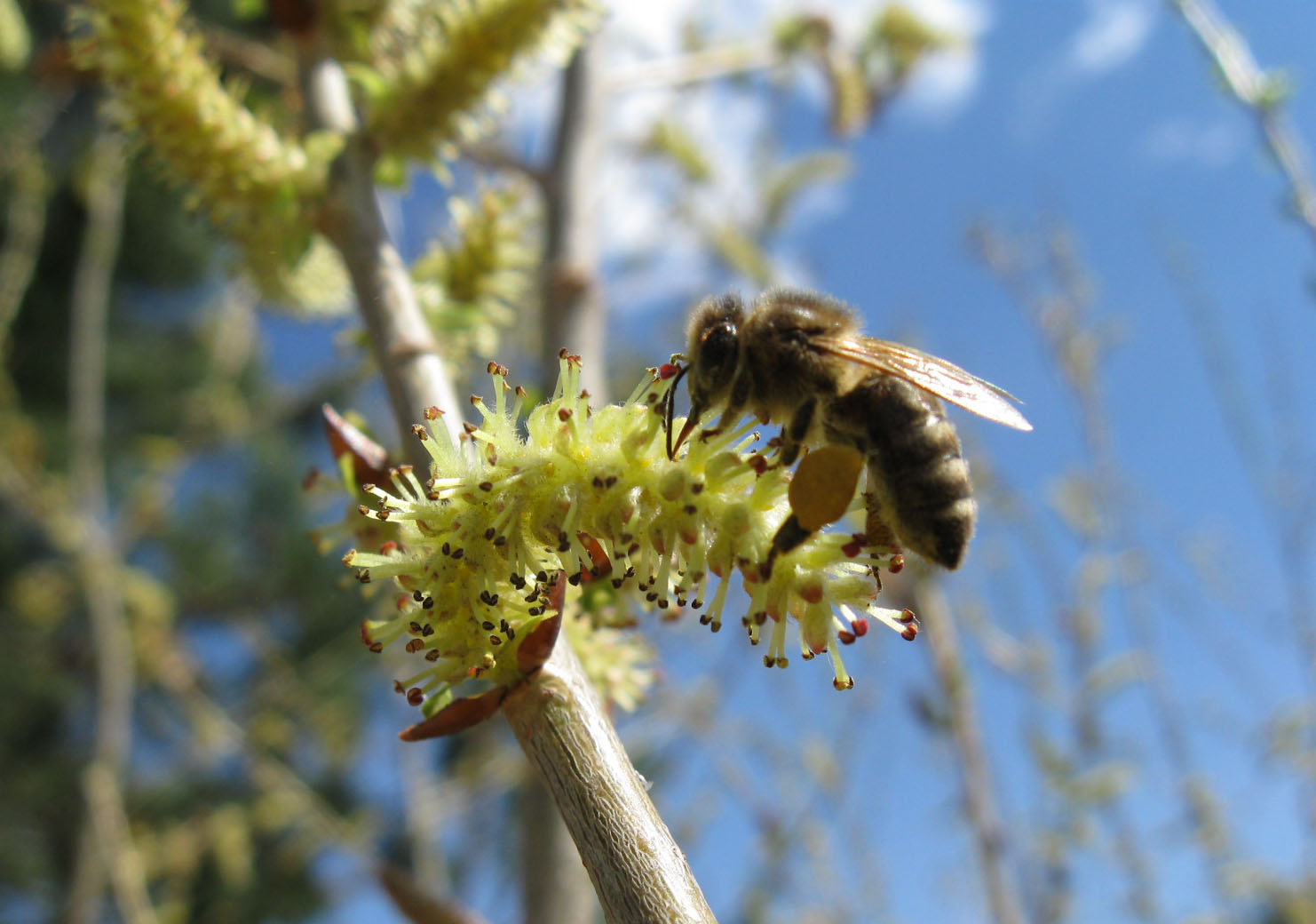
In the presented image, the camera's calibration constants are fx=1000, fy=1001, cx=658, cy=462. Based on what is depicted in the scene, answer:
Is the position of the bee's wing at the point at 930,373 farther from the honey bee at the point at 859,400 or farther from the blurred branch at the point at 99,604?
the blurred branch at the point at 99,604

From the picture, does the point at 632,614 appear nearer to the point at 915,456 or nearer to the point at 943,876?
the point at 915,456

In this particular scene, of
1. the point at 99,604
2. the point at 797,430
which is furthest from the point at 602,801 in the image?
the point at 99,604

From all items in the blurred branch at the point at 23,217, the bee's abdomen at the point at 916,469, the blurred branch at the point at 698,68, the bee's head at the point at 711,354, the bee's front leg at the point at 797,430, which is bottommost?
the bee's abdomen at the point at 916,469

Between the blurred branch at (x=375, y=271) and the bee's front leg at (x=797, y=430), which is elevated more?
the blurred branch at (x=375, y=271)

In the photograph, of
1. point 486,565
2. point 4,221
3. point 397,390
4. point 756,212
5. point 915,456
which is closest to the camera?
point 486,565

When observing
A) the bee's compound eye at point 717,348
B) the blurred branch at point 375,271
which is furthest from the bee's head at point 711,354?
the blurred branch at point 375,271

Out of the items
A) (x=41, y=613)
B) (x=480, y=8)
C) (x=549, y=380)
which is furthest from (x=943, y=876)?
(x=41, y=613)

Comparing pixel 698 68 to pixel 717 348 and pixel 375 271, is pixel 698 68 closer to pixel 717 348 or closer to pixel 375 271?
pixel 375 271
